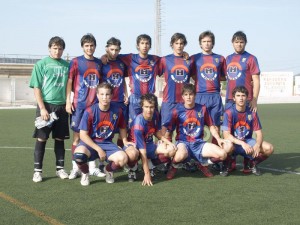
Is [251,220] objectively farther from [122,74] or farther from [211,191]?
[122,74]

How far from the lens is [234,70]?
6344 mm

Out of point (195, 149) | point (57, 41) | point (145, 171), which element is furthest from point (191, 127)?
point (57, 41)

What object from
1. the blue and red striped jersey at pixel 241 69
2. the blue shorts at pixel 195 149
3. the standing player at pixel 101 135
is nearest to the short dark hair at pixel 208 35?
the blue and red striped jersey at pixel 241 69

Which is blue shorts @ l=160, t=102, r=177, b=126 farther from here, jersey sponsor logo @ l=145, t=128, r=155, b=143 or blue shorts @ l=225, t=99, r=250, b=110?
blue shorts @ l=225, t=99, r=250, b=110

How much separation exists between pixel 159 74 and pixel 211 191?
2.10 metres

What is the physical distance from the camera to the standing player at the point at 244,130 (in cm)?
586

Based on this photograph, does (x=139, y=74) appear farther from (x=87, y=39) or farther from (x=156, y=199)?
(x=156, y=199)

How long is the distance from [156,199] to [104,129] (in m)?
1.35

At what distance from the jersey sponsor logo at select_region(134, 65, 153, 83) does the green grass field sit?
1310mm

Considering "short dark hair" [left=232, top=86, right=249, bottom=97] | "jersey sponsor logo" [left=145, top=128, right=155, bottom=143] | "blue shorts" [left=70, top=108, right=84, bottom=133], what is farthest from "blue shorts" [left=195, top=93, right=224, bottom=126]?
→ "blue shorts" [left=70, top=108, right=84, bottom=133]

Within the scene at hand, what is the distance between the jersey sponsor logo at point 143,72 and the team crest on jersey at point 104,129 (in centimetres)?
98

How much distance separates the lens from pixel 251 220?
3809 millimetres

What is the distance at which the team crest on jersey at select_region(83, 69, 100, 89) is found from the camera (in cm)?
584

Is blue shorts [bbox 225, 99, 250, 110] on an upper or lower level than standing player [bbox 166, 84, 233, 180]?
upper
